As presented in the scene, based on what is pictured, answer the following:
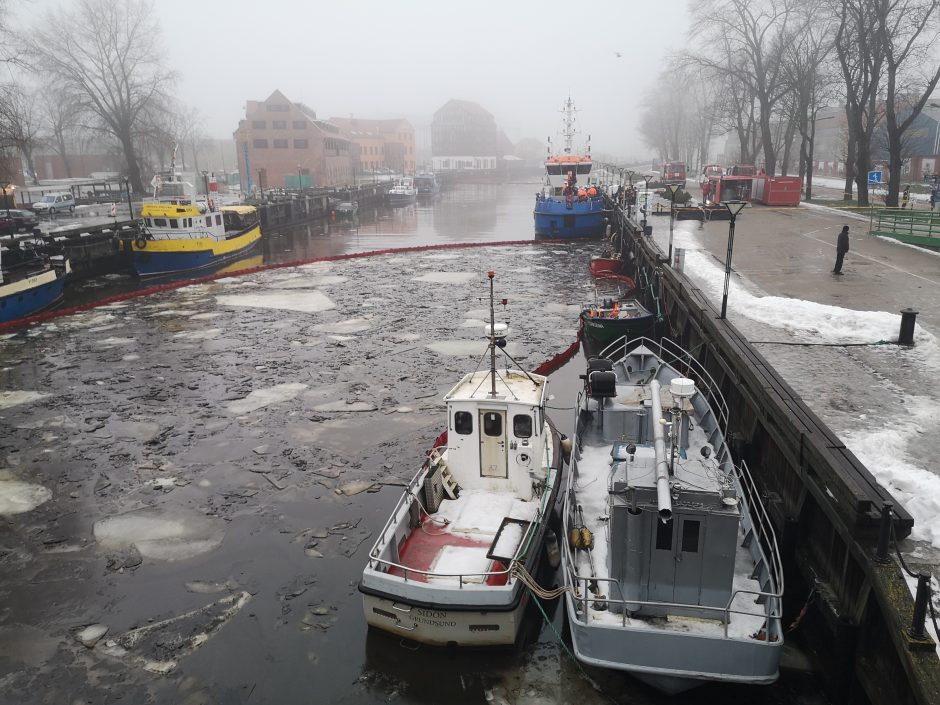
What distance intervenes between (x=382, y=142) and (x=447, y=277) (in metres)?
120

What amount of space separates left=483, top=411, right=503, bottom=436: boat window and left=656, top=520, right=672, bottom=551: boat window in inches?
141

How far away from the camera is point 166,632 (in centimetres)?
892

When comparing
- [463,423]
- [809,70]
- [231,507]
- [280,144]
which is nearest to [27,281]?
[231,507]

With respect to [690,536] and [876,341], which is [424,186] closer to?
[876,341]

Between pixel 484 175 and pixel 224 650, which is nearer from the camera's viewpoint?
pixel 224 650

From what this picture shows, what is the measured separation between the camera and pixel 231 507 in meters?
12.1

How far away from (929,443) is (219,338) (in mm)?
20846

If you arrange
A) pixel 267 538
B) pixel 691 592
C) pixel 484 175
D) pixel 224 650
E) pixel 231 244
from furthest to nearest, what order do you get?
pixel 484 175 < pixel 231 244 < pixel 267 538 < pixel 224 650 < pixel 691 592

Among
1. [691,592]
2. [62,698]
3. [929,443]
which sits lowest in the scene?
[62,698]

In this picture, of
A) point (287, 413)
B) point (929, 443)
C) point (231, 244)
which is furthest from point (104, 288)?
point (929, 443)

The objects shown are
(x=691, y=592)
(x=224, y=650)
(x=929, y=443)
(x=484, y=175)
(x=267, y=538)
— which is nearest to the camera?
(x=691, y=592)

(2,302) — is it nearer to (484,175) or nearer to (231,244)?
(231,244)

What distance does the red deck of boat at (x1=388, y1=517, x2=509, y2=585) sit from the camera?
870 centimetres

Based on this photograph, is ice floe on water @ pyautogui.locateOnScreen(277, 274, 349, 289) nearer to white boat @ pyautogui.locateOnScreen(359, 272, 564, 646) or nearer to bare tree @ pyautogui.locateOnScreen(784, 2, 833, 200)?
white boat @ pyautogui.locateOnScreen(359, 272, 564, 646)
